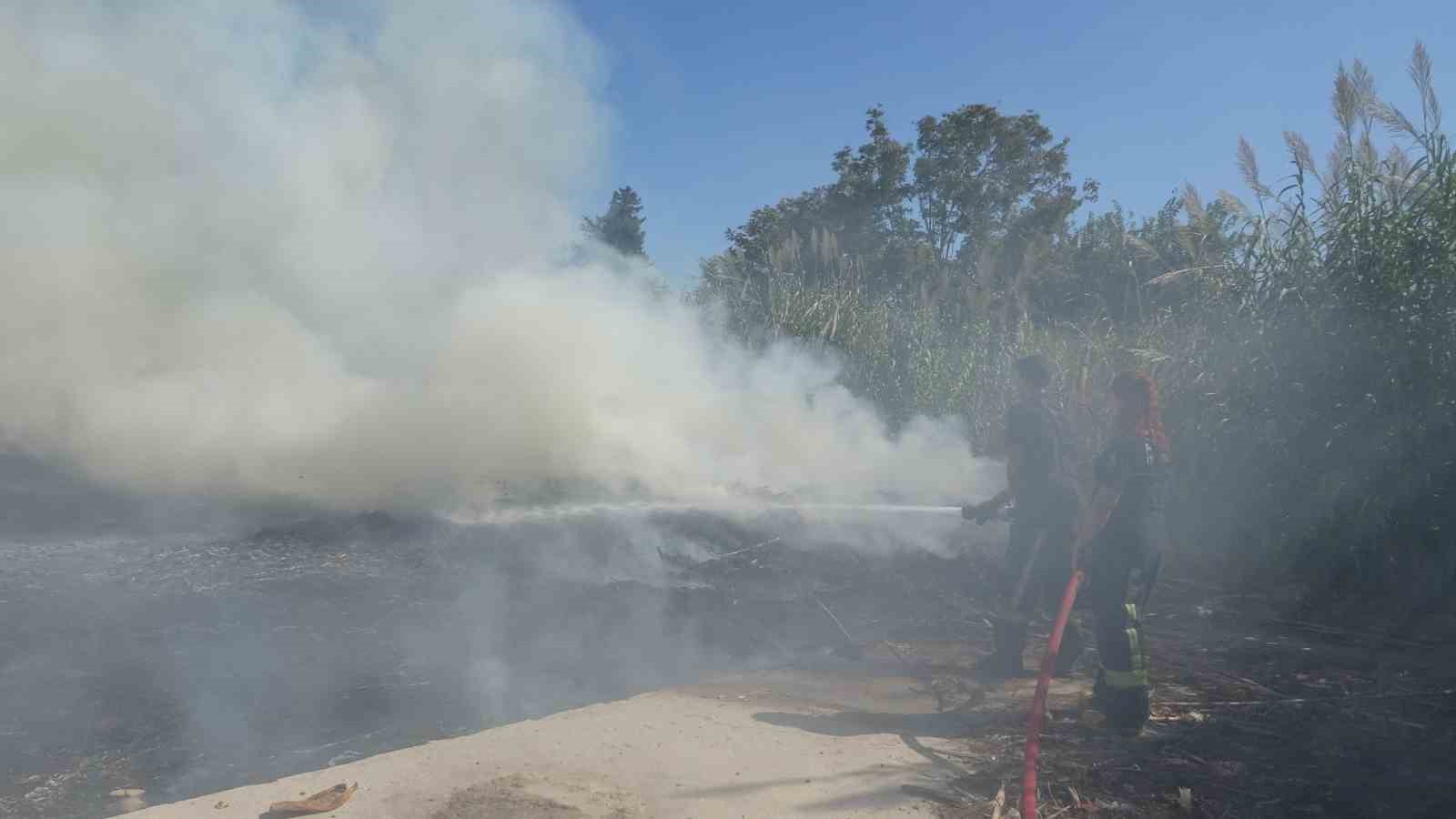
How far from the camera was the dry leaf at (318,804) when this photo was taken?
3160 mm

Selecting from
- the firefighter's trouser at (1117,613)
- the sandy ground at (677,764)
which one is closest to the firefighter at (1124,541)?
the firefighter's trouser at (1117,613)

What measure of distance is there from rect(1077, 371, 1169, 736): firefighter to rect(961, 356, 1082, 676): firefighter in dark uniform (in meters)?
0.56

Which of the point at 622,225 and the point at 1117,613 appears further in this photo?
the point at 622,225

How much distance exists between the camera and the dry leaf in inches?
124

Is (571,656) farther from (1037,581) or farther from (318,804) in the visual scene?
(1037,581)

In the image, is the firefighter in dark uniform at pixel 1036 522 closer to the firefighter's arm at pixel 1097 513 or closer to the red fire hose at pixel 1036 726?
the firefighter's arm at pixel 1097 513

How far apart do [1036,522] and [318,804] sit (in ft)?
12.8

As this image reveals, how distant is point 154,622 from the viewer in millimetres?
5504

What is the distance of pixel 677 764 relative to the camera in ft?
12.1

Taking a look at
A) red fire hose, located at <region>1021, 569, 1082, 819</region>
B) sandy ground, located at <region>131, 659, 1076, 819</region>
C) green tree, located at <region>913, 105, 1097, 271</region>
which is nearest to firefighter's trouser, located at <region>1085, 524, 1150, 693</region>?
red fire hose, located at <region>1021, 569, 1082, 819</region>

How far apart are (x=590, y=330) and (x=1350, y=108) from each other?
7400 mm

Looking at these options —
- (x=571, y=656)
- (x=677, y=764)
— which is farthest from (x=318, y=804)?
(x=571, y=656)

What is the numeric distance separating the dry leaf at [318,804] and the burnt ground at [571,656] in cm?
71

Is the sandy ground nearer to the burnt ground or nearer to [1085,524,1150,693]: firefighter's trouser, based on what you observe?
the burnt ground
